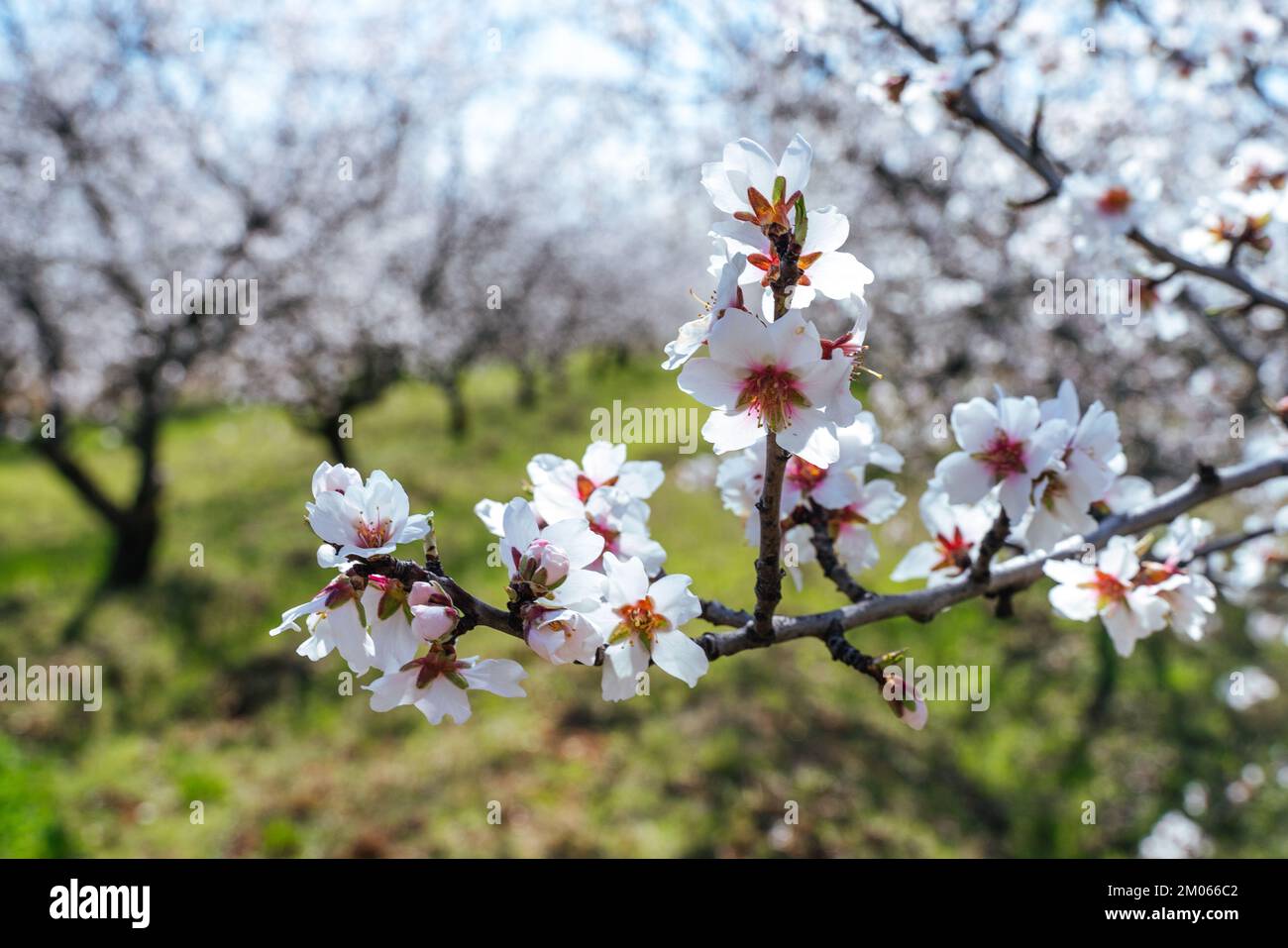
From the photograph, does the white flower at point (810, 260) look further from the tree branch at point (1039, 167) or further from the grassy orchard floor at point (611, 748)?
the grassy orchard floor at point (611, 748)

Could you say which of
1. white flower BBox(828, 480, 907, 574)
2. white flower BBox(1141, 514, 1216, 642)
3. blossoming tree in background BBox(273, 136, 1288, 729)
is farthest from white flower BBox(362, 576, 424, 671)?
white flower BBox(1141, 514, 1216, 642)

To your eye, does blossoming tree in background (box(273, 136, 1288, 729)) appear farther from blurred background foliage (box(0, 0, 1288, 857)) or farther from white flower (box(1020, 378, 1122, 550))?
blurred background foliage (box(0, 0, 1288, 857))

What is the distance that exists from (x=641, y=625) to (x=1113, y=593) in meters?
0.71

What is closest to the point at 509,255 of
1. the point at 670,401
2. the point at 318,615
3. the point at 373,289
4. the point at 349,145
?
the point at 670,401

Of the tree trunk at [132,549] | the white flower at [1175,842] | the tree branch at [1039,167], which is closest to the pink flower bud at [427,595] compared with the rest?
the tree branch at [1039,167]

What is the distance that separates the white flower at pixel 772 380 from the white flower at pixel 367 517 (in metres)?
0.36

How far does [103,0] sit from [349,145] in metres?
2.04

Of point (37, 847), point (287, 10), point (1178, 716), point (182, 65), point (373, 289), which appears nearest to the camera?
point (37, 847)

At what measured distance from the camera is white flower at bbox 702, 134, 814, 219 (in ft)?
2.91

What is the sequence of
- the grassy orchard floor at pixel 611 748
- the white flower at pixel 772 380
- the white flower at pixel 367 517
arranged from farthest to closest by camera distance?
the grassy orchard floor at pixel 611 748, the white flower at pixel 367 517, the white flower at pixel 772 380

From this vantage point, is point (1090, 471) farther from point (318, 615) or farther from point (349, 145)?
point (349, 145)

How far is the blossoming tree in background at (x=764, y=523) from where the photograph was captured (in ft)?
2.90

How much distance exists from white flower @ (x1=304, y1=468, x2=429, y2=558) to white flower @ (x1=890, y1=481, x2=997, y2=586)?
0.79 meters

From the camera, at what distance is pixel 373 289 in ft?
28.9
